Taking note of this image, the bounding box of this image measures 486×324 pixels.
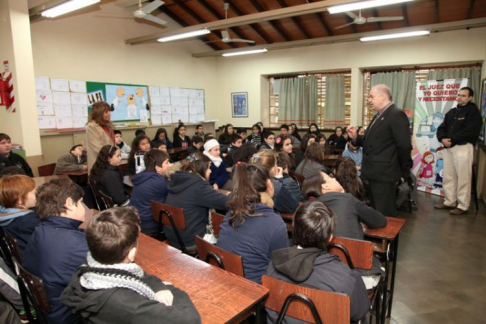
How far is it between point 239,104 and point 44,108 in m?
5.21

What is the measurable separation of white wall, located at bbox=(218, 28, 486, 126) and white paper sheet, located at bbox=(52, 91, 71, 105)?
4.67 metres

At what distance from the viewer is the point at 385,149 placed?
3107mm

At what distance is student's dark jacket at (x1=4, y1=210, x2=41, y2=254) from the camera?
78.1 inches

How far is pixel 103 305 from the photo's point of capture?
1.05 metres

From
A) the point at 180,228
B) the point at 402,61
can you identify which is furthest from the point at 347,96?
the point at 180,228

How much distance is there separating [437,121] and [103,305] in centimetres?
605

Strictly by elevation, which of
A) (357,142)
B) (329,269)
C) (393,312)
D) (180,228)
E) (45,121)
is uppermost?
(45,121)

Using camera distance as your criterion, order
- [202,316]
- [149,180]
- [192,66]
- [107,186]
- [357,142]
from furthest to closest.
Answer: [192,66] → [357,142] → [107,186] → [149,180] → [202,316]

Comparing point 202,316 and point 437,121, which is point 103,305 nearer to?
point 202,316

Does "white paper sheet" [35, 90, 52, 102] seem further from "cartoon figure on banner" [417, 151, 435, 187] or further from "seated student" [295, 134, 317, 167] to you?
"cartoon figure on banner" [417, 151, 435, 187]

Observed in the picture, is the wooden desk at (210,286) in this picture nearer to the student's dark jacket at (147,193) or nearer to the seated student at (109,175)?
the student's dark jacket at (147,193)

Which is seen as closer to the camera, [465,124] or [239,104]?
[465,124]

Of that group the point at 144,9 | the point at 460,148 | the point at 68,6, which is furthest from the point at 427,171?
the point at 68,6

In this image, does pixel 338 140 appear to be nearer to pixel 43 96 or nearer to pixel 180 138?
pixel 180 138
